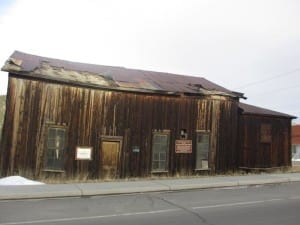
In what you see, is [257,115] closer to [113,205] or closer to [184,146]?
[184,146]

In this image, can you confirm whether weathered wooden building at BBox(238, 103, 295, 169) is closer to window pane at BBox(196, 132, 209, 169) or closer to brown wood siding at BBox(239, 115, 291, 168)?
brown wood siding at BBox(239, 115, 291, 168)

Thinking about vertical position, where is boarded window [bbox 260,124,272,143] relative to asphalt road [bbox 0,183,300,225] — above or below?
above

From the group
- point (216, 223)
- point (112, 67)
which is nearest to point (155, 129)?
point (112, 67)

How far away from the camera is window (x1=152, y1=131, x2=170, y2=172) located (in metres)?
23.0

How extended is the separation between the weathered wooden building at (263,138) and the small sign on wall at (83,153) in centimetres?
1008

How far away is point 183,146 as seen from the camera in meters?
23.8

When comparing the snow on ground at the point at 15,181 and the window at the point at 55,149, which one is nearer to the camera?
the snow on ground at the point at 15,181

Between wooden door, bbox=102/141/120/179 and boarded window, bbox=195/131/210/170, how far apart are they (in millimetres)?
4848

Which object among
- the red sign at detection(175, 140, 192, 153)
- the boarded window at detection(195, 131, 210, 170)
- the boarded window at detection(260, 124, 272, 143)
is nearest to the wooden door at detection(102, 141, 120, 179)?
the red sign at detection(175, 140, 192, 153)

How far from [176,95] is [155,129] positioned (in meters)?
2.19

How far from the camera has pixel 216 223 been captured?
9594 mm

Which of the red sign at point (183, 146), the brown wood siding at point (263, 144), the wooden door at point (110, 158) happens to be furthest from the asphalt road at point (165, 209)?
the brown wood siding at point (263, 144)

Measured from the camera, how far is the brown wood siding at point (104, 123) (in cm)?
1947

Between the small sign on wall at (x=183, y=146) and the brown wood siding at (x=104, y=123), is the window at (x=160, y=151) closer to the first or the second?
the brown wood siding at (x=104, y=123)
